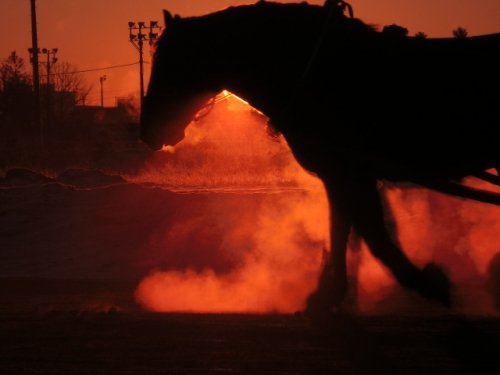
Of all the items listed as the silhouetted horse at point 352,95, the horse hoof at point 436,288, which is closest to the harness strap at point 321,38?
the silhouetted horse at point 352,95

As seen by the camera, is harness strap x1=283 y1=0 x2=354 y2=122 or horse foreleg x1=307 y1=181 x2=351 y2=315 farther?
horse foreleg x1=307 y1=181 x2=351 y2=315

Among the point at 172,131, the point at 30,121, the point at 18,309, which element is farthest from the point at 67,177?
the point at 30,121

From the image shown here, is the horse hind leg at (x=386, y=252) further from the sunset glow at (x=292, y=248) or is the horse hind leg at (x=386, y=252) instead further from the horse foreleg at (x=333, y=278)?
the sunset glow at (x=292, y=248)

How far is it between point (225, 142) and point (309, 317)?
39.5 metres

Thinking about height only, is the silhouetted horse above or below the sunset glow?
above

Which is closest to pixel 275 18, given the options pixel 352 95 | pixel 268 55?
pixel 268 55

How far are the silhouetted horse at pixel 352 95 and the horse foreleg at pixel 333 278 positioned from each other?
3cm

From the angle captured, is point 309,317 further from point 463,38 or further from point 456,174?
point 463,38

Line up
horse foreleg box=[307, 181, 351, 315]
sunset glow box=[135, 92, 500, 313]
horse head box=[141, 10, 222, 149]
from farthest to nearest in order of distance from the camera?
sunset glow box=[135, 92, 500, 313], horse foreleg box=[307, 181, 351, 315], horse head box=[141, 10, 222, 149]

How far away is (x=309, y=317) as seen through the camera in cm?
568

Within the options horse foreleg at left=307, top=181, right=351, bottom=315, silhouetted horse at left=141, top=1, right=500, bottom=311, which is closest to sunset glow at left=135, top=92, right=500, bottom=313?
horse foreleg at left=307, top=181, right=351, bottom=315

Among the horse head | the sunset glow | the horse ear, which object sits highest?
the horse ear

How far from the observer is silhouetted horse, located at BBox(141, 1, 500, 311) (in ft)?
16.2

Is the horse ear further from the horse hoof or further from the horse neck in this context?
the horse hoof
